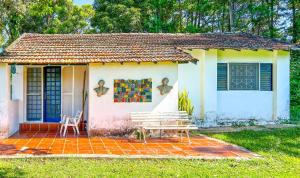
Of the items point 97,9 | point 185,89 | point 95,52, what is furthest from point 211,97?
point 97,9

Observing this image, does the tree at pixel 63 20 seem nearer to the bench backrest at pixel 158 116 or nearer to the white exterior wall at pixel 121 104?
the white exterior wall at pixel 121 104

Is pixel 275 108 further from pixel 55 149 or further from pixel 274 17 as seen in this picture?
pixel 274 17

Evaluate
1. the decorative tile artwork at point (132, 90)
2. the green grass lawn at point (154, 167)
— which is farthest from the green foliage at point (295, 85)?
the green grass lawn at point (154, 167)

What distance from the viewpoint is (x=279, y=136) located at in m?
11.0

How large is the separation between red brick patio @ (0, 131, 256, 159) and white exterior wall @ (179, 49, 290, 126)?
11.2 ft

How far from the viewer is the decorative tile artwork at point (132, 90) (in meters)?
11.3

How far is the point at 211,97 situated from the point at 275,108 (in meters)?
3.24

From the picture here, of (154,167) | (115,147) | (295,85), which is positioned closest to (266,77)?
(295,85)

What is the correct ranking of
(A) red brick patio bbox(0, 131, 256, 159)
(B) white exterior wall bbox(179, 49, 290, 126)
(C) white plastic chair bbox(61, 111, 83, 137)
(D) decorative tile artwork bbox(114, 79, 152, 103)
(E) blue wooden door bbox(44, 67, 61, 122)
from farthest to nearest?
(B) white exterior wall bbox(179, 49, 290, 126), (E) blue wooden door bbox(44, 67, 61, 122), (C) white plastic chair bbox(61, 111, 83, 137), (D) decorative tile artwork bbox(114, 79, 152, 103), (A) red brick patio bbox(0, 131, 256, 159)

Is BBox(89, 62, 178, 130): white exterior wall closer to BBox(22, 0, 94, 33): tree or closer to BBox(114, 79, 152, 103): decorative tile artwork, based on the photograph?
BBox(114, 79, 152, 103): decorative tile artwork

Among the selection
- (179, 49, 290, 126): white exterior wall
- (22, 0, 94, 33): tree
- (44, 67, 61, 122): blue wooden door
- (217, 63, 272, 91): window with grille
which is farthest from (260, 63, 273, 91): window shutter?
(22, 0, 94, 33): tree

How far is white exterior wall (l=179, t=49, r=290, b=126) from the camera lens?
1395 centimetres

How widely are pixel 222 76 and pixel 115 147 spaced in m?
7.17

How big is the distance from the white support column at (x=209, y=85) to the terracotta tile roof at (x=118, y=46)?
61cm
